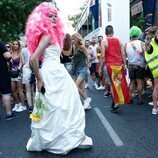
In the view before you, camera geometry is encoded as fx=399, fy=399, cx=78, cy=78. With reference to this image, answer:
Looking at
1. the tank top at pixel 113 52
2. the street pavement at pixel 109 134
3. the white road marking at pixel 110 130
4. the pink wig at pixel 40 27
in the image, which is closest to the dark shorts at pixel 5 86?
the street pavement at pixel 109 134

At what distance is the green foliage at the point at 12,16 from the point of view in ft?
61.4

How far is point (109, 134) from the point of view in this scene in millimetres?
6230

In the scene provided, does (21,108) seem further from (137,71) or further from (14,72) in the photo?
(137,71)

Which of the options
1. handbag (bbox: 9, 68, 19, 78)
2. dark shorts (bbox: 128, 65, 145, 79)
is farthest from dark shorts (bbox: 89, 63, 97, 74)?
handbag (bbox: 9, 68, 19, 78)

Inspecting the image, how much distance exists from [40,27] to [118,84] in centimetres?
361

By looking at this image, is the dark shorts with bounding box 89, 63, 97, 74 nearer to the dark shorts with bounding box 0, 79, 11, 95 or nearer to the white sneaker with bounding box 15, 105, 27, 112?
the white sneaker with bounding box 15, 105, 27, 112

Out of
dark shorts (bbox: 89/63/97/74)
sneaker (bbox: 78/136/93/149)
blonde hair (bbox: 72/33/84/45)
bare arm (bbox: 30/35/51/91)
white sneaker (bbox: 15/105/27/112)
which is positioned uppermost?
blonde hair (bbox: 72/33/84/45)

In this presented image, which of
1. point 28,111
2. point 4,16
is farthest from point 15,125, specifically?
point 4,16

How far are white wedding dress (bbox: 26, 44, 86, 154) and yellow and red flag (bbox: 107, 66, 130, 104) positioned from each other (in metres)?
3.02

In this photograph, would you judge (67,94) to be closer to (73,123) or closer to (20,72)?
(73,123)

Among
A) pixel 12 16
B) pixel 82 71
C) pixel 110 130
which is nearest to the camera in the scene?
pixel 110 130

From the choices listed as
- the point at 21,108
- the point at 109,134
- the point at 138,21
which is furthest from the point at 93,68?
the point at 138,21

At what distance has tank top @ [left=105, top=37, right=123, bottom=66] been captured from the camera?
8.16 metres

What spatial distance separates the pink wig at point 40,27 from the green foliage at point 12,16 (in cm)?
1296
